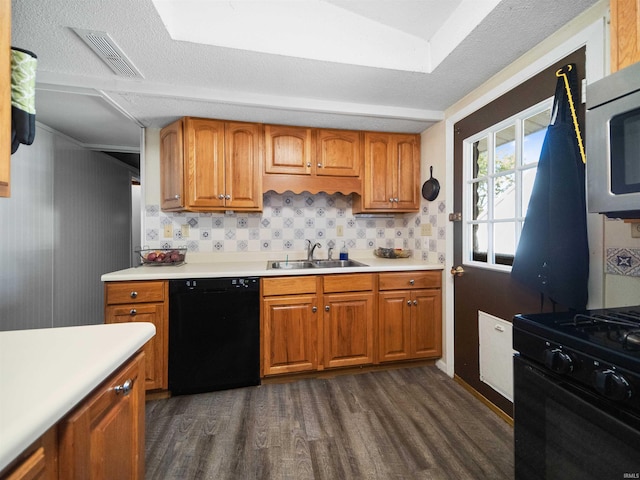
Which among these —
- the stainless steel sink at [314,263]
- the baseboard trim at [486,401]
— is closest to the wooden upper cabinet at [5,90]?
the stainless steel sink at [314,263]

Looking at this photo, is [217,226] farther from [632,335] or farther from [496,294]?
[632,335]

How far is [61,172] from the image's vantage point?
269 centimetres

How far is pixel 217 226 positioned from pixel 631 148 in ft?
8.49

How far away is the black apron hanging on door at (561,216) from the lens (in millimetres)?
1229

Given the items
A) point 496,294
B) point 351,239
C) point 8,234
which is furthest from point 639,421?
point 8,234

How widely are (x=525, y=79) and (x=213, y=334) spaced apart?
2495 mm

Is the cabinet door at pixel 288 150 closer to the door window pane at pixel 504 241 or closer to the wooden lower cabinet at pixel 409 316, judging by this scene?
the wooden lower cabinet at pixel 409 316

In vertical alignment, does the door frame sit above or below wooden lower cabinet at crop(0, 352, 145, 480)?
above

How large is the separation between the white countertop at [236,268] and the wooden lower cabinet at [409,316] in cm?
11

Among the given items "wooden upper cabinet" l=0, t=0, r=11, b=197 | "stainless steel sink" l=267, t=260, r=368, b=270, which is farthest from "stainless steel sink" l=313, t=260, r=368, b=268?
"wooden upper cabinet" l=0, t=0, r=11, b=197

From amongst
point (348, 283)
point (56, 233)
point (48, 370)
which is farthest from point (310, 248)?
point (56, 233)

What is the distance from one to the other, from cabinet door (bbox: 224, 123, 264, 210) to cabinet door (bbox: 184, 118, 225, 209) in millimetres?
54

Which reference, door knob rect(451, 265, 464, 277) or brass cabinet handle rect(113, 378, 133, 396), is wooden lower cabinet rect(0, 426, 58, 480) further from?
door knob rect(451, 265, 464, 277)

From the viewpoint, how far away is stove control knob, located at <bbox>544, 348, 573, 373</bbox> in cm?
78
